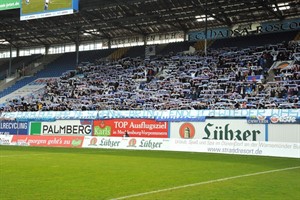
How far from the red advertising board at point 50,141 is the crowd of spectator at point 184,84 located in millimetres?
6663

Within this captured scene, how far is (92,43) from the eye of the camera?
2564 inches

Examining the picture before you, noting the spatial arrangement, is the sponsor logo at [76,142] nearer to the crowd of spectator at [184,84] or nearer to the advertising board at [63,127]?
the advertising board at [63,127]

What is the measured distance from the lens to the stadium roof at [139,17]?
44.6 meters

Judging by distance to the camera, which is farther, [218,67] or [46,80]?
[46,80]

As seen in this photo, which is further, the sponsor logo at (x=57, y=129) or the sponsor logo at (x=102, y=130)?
the sponsor logo at (x=57, y=129)

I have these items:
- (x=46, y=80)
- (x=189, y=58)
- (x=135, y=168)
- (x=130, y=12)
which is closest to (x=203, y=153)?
(x=135, y=168)

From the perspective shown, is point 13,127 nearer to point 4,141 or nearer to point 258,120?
point 4,141

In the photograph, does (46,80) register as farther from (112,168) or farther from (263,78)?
(112,168)

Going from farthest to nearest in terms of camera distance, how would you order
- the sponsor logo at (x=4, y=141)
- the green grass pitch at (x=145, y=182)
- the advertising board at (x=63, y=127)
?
the advertising board at (x=63, y=127) < the sponsor logo at (x=4, y=141) < the green grass pitch at (x=145, y=182)

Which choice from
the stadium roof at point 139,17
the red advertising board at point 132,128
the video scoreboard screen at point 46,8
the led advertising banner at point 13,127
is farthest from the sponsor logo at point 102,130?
the stadium roof at point 139,17

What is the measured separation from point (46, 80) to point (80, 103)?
45.9ft

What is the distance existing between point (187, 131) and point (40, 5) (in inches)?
564

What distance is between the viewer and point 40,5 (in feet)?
105

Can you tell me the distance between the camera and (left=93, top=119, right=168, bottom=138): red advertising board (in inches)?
1350
